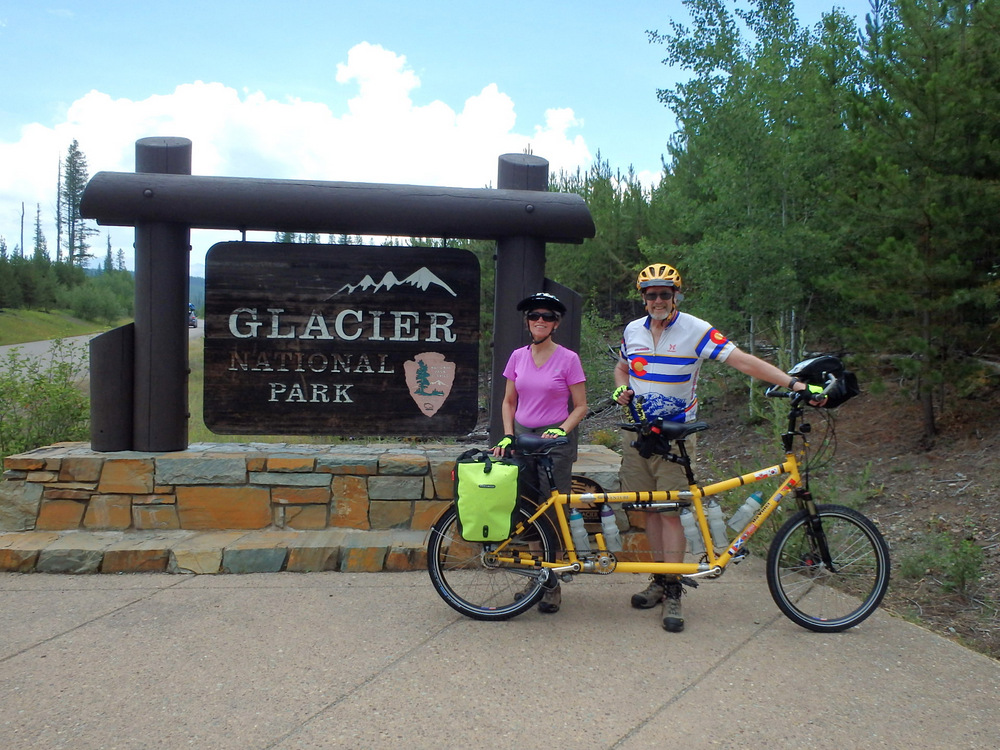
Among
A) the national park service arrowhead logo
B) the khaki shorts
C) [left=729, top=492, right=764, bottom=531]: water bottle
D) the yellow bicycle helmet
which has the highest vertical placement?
the yellow bicycle helmet

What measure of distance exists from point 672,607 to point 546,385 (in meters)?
1.34

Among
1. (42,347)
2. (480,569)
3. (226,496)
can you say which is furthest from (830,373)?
(42,347)

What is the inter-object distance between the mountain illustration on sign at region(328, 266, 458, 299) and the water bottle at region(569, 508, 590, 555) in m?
2.06

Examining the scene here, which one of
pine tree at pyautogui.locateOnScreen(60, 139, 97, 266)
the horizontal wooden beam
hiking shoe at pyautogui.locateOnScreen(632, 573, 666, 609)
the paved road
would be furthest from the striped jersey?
pine tree at pyautogui.locateOnScreen(60, 139, 97, 266)

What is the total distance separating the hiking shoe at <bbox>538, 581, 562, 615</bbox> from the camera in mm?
4230

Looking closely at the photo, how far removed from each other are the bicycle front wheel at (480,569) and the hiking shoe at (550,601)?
0.13 feet

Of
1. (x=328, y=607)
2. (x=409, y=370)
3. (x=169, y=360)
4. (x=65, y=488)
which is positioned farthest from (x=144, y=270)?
(x=328, y=607)

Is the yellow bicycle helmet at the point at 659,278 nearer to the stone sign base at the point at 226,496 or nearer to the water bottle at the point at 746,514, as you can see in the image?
the water bottle at the point at 746,514

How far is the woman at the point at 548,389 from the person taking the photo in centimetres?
420

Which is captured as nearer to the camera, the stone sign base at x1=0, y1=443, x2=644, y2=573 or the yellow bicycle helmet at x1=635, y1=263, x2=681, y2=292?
the yellow bicycle helmet at x1=635, y1=263, x2=681, y2=292

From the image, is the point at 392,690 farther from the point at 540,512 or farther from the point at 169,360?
the point at 169,360

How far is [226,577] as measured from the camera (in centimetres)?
477

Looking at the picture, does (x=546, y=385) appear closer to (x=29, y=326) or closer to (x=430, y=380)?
(x=430, y=380)

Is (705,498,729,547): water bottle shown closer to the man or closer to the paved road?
the man
